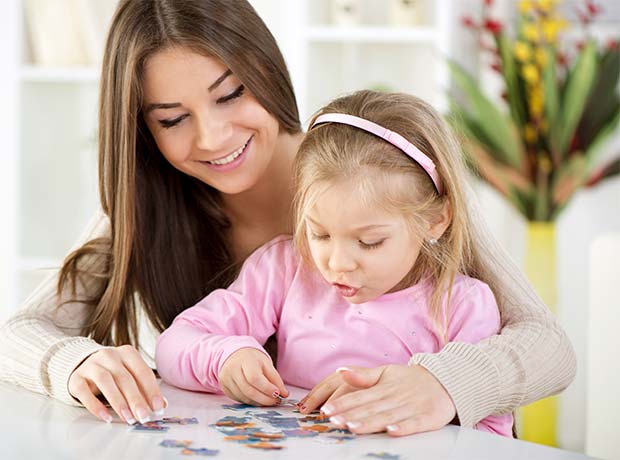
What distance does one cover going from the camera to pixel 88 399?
4.04 ft

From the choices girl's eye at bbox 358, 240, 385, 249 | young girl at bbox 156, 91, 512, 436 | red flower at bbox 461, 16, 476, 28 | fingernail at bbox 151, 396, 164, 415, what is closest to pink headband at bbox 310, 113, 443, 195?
young girl at bbox 156, 91, 512, 436

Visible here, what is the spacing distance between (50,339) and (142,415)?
0.35 metres

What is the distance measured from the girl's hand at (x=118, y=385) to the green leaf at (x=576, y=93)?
8.12ft

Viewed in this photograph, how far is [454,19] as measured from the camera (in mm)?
3939

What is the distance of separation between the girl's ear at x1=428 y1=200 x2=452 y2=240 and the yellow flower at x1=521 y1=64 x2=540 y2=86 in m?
2.23

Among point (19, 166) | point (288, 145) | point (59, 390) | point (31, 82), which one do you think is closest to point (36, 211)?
point (19, 166)

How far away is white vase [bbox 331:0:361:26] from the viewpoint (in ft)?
12.6

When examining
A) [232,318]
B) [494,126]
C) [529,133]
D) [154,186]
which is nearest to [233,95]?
[154,186]

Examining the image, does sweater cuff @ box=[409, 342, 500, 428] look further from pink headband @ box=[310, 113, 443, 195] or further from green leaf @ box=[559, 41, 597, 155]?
green leaf @ box=[559, 41, 597, 155]

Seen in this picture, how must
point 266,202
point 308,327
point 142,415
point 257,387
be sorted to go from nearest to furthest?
point 142,415
point 257,387
point 308,327
point 266,202

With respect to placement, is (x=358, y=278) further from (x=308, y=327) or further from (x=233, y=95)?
(x=233, y=95)

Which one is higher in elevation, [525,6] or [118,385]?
[525,6]

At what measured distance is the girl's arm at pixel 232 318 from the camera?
1.40 metres

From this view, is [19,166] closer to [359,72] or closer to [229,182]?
[359,72]
